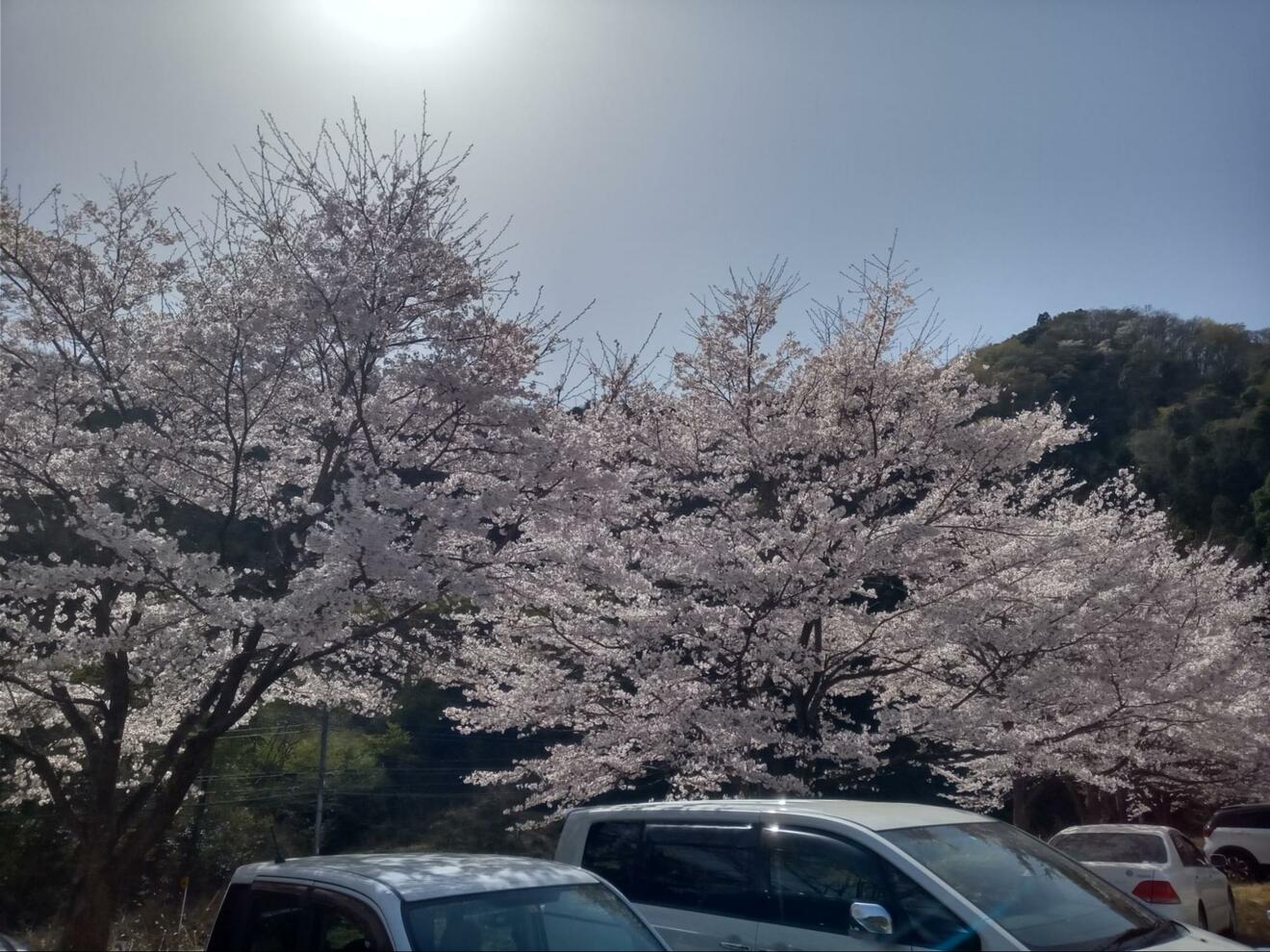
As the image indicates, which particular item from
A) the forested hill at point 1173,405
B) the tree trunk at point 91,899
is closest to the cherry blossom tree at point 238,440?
the tree trunk at point 91,899

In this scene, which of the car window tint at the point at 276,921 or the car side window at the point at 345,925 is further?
the car window tint at the point at 276,921

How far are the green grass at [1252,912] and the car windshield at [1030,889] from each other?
6.60 metres

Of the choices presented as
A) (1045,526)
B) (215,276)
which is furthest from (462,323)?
(1045,526)

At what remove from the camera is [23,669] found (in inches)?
304

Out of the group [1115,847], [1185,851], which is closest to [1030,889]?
[1115,847]

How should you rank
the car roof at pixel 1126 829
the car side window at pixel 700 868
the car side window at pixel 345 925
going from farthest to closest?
the car roof at pixel 1126 829 < the car side window at pixel 700 868 < the car side window at pixel 345 925

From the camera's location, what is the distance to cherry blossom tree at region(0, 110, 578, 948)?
25.1 feet

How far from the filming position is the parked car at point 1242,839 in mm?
16500

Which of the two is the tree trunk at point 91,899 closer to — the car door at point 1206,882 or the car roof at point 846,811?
the car roof at point 846,811

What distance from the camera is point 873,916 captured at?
4.34m

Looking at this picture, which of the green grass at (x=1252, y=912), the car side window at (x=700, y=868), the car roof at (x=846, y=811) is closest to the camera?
the car roof at (x=846, y=811)

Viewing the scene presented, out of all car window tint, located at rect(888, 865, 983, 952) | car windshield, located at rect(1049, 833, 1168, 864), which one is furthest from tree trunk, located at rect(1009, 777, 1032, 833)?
car window tint, located at rect(888, 865, 983, 952)

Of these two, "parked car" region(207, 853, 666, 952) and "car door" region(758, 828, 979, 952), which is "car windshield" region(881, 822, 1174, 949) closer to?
"car door" region(758, 828, 979, 952)

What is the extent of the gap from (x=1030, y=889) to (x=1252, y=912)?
10.8 metres
